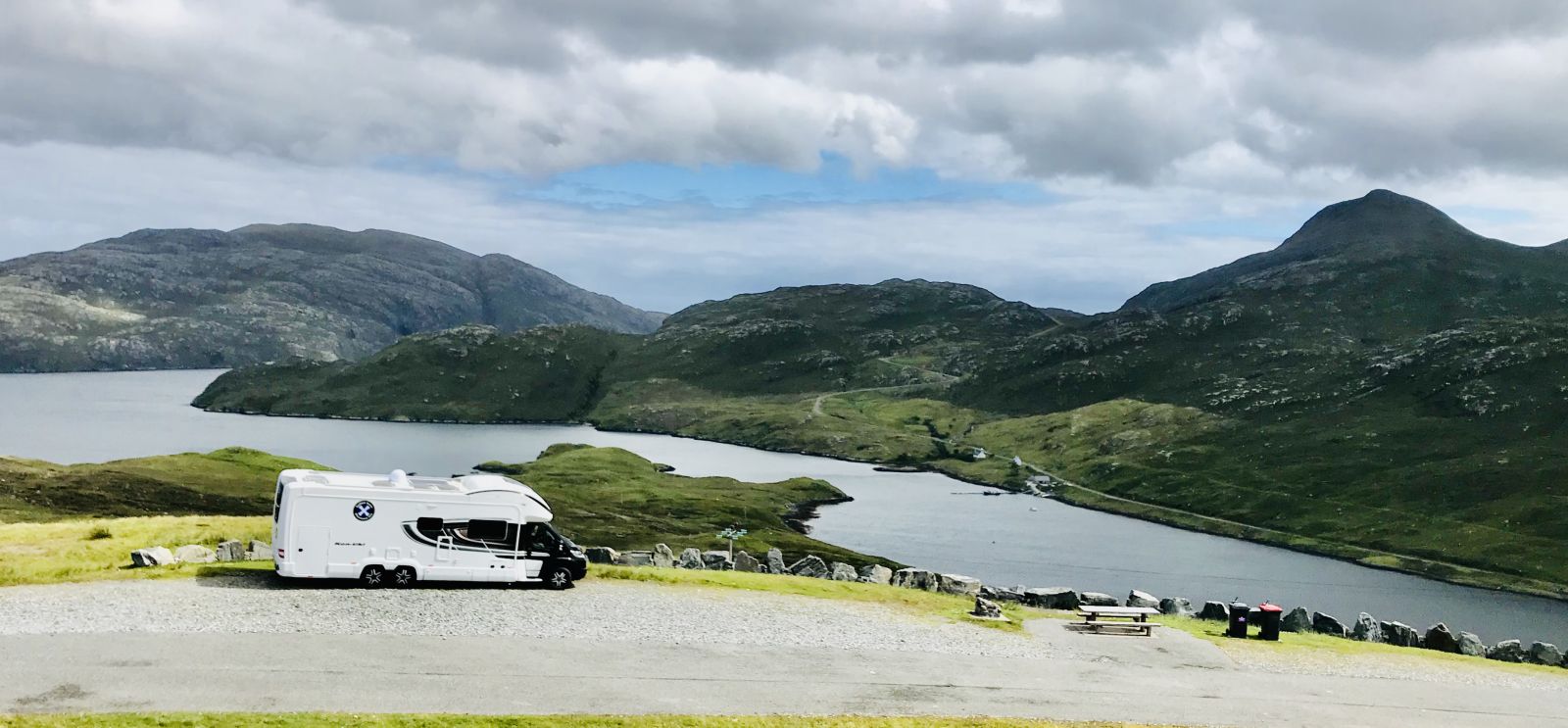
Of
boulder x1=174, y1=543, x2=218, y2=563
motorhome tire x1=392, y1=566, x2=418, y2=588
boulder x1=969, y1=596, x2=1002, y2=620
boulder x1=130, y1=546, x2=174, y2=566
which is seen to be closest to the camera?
motorhome tire x1=392, y1=566, x2=418, y2=588

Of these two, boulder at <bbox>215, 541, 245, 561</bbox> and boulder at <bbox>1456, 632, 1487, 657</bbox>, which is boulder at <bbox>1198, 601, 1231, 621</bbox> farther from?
boulder at <bbox>215, 541, 245, 561</bbox>

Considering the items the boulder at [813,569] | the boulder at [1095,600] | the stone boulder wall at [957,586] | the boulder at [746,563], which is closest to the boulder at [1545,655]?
the boulder at [1095,600]

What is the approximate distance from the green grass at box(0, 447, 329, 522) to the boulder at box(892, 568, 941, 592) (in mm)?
80869

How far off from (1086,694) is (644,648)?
14534mm

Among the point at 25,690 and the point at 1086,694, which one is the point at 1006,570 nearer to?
the point at 1086,694

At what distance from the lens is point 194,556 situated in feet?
166

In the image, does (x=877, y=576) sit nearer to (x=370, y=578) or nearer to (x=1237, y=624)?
(x=1237, y=624)

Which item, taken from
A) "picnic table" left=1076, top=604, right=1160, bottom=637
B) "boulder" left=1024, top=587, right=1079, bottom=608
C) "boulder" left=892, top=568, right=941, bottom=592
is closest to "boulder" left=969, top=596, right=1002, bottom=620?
"picnic table" left=1076, top=604, right=1160, bottom=637

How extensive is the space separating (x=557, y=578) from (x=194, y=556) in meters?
17.3

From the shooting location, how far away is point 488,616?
136 ft

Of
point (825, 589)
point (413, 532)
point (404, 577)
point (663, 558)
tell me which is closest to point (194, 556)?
point (404, 577)

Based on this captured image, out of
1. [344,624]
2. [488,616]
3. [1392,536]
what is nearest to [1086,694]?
[488,616]

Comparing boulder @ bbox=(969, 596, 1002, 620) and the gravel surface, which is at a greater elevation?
boulder @ bbox=(969, 596, 1002, 620)

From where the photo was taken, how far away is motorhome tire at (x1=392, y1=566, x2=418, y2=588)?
45.2 meters
